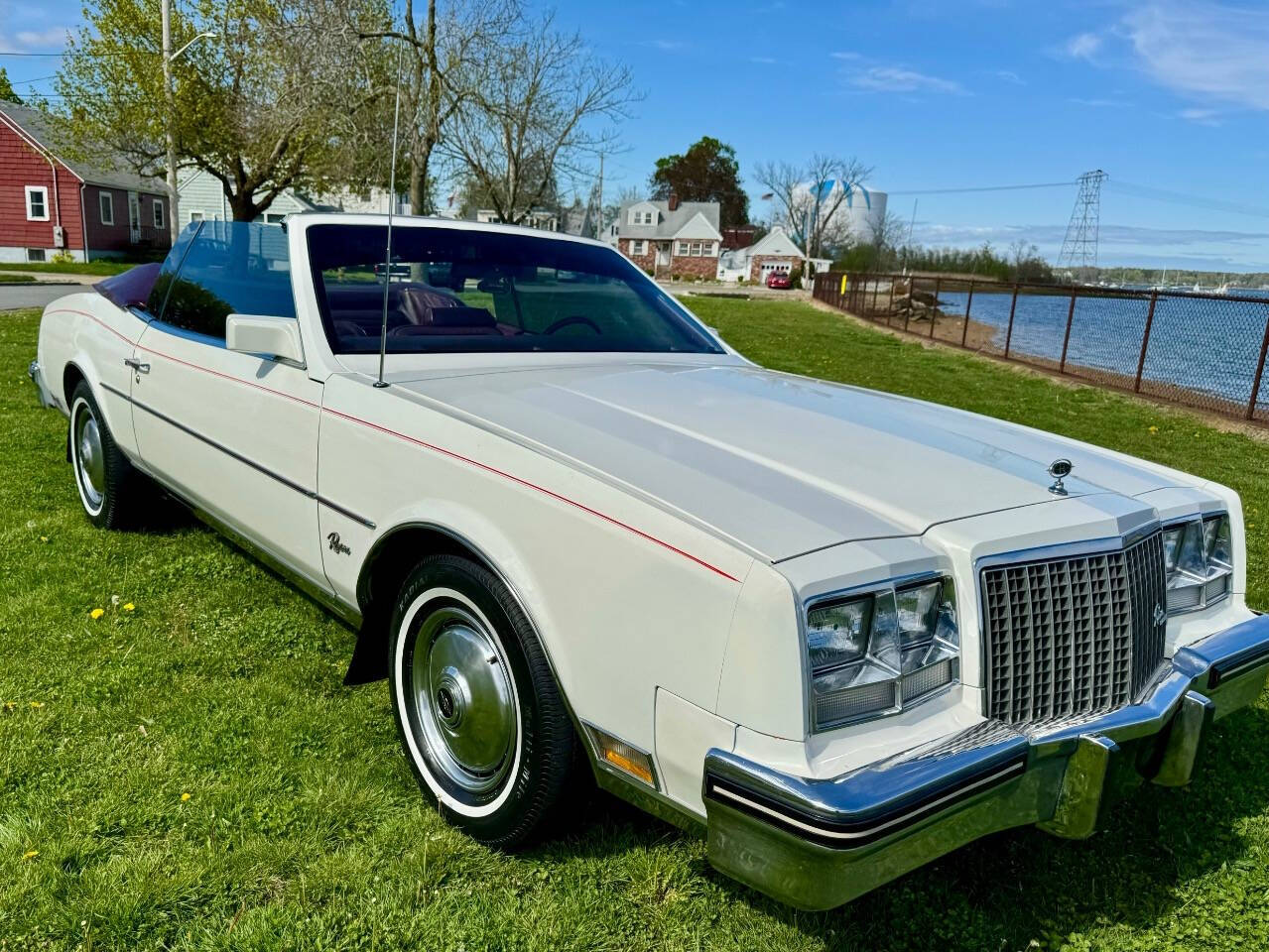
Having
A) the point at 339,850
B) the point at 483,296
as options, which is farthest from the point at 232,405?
the point at 339,850

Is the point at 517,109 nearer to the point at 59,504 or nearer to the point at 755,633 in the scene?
the point at 59,504

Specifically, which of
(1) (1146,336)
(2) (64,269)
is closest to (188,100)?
(2) (64,269)

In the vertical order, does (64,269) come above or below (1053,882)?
above

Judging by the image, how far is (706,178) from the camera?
104 m

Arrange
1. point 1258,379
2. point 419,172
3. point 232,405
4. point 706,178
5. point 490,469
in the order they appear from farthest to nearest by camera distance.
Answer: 1. point 706,178
2. point 419,172
3. point 1258,379
4. point 232,405
5. point 490,469

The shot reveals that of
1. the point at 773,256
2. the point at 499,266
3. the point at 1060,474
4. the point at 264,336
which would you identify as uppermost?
the point at 773,256

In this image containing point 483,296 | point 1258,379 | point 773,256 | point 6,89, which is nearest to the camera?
point 483,296

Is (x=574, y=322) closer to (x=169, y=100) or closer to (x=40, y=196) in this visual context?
(x=169, y=100)

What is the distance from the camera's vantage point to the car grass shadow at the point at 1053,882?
233 centimetres

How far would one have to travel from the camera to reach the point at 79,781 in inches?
107

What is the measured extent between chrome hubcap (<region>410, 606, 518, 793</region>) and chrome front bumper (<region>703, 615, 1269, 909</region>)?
75 cm

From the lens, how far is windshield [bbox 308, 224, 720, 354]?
323 centimetres

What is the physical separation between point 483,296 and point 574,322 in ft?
1.20

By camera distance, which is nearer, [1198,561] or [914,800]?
[914,800]
